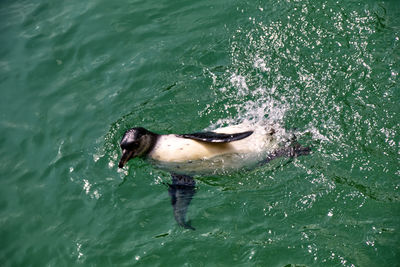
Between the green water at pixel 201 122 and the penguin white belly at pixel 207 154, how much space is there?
23cm

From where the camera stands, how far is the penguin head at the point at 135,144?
623cm

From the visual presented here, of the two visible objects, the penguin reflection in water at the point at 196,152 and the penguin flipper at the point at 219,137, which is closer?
the penguin flipper at the point at 219,137

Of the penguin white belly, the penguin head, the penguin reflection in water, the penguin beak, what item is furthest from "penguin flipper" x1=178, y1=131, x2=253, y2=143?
the penguin beak

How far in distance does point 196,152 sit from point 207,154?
157 millimetres

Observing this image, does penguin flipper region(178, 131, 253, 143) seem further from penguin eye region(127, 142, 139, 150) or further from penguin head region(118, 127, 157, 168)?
penguin eye region(127, 142, 139, 150)

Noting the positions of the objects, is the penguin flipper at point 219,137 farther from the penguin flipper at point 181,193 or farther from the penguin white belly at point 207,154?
the penguin flipper at point 181,193

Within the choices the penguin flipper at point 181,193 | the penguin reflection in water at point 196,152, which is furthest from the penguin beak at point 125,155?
the penguin flipper at point 181,193

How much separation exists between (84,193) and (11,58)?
415 cm

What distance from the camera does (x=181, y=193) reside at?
637 centimetres

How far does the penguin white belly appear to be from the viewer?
6.22 metres

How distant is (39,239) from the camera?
265 inches

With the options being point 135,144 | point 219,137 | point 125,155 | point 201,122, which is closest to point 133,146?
point 135,144

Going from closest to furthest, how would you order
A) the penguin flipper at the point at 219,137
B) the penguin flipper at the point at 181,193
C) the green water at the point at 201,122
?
the green water at the point at 201,122, the penguin flipper at the point at 219,137, the penguin flipper at the point at 181,193

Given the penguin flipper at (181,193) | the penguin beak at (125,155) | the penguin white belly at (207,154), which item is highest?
the penguin beak at (125,155)
